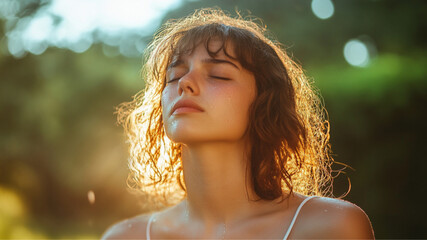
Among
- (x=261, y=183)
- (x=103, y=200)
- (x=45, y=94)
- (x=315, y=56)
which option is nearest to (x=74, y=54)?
(x=45, y=94)

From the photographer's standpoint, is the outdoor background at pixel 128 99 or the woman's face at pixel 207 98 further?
the outdoor background at pixel 128 99

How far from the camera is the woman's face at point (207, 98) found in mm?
1052

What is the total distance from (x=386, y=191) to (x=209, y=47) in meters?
1.72

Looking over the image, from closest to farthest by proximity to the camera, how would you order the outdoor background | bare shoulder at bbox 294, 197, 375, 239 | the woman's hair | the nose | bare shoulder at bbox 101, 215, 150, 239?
bare shoulder at bbox 294, 197, 375, 239, the nose, the woman's hair, bare shoulder at bbox 101, 215, 150, 239, the outdoor background

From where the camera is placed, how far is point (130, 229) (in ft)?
4.35

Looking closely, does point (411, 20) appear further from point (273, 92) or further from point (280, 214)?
point (280, 214)

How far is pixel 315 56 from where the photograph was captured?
2.66 m

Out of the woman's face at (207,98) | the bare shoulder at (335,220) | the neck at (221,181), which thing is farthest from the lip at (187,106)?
the bare shoulder at (335,220)

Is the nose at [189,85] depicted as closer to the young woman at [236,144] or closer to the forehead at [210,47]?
the young woman at [236,144]

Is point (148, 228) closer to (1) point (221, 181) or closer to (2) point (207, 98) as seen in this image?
(1) point (221, 181)

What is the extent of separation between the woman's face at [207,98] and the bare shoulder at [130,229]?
40 centimetres

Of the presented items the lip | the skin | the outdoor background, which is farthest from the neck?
the outdoor background

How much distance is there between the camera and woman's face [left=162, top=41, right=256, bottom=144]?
1.05 metres

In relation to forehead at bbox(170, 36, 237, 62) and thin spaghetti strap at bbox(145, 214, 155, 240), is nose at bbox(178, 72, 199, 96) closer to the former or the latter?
forehead at bbox(170, 36, 237, 62)
